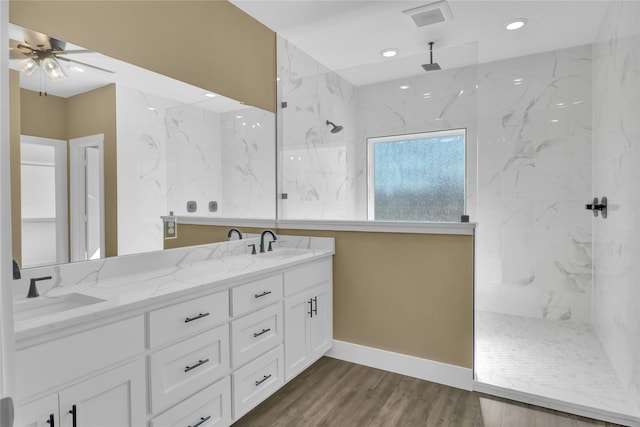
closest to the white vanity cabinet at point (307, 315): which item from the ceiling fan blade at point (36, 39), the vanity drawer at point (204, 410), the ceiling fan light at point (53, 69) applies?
the vanity drawer at point (204, 410)

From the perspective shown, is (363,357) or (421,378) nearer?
(421,378)

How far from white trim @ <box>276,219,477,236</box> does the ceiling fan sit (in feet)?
5.73

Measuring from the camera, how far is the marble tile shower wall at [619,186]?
2.04m

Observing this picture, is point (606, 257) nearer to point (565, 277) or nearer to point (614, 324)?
point (614, 324)

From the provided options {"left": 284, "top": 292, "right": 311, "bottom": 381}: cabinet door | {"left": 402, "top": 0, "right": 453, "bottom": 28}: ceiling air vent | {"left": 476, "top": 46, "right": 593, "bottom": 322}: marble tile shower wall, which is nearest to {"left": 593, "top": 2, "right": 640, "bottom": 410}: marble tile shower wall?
{"left": 476, "top": 46, "right": 593, "bottom": 322}: marble tile shower wall

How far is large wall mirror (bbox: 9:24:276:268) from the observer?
4.93 feet

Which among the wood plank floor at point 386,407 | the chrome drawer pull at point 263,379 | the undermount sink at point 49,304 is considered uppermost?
the undermount sink at point 49,304

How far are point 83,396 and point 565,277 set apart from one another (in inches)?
149

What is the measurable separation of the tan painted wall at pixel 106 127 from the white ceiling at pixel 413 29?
53.6 inches

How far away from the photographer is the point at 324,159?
11.1ft

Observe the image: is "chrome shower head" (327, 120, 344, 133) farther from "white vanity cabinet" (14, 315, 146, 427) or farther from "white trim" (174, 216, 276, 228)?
"white vanity cabinet" (14, 315, 146, 427)

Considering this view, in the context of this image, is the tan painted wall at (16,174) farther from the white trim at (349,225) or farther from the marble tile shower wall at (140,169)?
the white trim at (349,225)

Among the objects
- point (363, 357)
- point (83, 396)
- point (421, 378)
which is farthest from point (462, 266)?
point (83, 396)

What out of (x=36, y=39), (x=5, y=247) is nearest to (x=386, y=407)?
(x=5, y=247)
